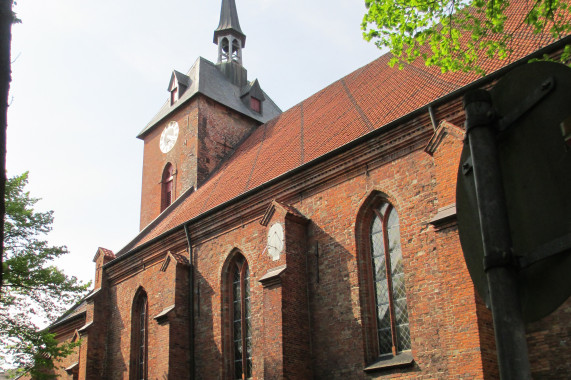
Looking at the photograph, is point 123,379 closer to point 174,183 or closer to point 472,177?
point 174,183

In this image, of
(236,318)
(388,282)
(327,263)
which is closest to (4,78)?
(388,282)

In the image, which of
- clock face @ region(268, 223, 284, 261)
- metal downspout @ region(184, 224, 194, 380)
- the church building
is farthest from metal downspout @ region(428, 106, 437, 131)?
metal downspout @ region(184, 224, 194, 380)

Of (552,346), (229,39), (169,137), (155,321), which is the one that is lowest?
(552,346)

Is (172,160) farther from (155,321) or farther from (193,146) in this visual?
(155,321)

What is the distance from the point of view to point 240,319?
15.8 meters

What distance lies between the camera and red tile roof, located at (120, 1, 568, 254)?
13.8m

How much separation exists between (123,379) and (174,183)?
8380mm

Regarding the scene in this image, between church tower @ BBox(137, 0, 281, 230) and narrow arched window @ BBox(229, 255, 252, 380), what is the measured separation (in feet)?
23.9

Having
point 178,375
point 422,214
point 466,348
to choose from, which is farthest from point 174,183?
point 466,348

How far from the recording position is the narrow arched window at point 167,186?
999 inches

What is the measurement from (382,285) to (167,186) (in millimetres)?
15061

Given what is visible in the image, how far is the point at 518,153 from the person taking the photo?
200 cm

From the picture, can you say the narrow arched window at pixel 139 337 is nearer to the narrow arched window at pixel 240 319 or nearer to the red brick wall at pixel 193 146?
the narrow arched window at pixel 240 319

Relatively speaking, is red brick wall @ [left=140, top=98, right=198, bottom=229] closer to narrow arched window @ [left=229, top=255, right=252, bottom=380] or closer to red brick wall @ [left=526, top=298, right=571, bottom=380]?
narrow arched window @ [left=229, top=255, right=252, bottom=380]
